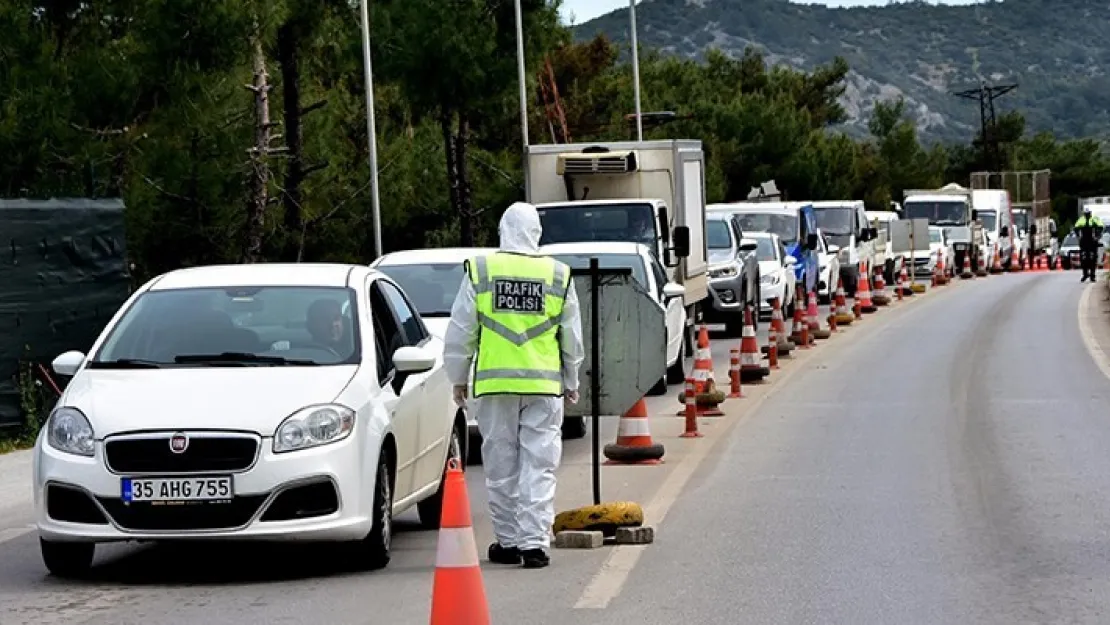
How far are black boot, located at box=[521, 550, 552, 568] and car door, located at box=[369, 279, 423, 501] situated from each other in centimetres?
88

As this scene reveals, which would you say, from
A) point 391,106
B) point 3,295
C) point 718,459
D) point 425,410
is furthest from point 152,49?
point 391,106

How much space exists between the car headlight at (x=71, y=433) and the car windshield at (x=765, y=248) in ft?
88.3

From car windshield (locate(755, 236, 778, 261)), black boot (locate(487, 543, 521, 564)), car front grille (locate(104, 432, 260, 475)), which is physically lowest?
black boot (locate(487, 543, 521, 564))

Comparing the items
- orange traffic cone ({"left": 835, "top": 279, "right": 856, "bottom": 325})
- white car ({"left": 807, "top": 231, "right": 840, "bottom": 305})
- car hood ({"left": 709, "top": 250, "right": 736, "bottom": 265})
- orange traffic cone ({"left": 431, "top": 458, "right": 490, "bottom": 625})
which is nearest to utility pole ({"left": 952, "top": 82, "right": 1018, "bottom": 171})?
white car ({"left": 807, "top": 231, "right": 840, "bottom": 305})

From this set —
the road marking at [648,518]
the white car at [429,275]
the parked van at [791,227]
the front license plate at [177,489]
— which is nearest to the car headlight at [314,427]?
the front license plate at [177,489]

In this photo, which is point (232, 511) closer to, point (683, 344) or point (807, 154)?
point (683, 344)

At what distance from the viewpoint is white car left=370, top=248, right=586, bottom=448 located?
17438mm

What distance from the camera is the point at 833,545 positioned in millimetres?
11359

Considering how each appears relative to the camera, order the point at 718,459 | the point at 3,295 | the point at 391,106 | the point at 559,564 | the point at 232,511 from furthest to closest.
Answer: the point at 391,106, the point at 3,295, the point at 718,459, the point at 559,564, the point at 232,511

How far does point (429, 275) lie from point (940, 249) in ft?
136

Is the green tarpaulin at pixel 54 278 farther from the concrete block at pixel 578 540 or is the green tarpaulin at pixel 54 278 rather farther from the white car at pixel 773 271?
the white car at pixel 773 271

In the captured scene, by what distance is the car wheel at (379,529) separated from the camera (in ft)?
35.4

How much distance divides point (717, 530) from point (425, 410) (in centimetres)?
176

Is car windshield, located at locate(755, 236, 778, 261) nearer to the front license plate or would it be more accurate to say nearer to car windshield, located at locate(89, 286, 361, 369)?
car windshield, located at locate(89, 286, 361, 369)
